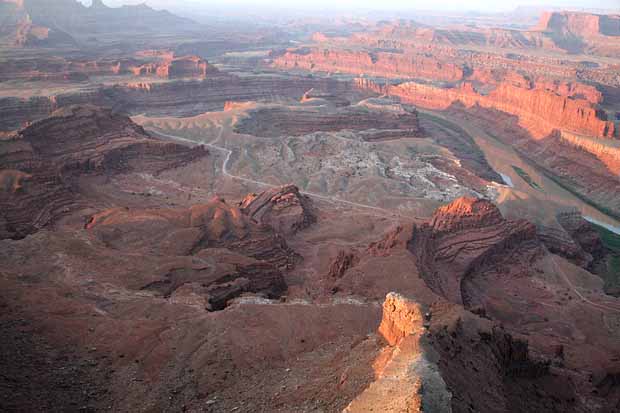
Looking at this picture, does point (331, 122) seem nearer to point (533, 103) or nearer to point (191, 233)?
point (533, 103)

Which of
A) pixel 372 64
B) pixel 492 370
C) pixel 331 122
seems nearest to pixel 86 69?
pixel 331 122

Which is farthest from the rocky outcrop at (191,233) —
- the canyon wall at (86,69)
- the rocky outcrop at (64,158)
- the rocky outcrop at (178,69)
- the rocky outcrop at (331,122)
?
the rocky outcrop at (178,69)

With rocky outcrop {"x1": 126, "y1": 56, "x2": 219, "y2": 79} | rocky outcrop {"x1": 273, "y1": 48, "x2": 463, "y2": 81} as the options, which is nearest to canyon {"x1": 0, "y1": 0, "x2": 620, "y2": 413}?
rocky outcrop {"x1": 126, "y1": 56, "x2": 219, "y2": 79}

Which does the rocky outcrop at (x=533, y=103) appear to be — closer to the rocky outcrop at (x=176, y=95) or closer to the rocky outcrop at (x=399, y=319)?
the rocky outcrop at (x=176, y=95)

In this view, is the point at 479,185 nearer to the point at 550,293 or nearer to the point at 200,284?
the point at 550,293

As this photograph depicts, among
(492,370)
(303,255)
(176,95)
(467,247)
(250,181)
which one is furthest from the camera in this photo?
(176,95)

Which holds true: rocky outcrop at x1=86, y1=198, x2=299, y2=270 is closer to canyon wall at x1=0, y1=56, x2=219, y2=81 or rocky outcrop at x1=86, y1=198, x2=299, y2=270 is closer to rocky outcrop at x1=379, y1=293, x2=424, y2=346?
rocky outcrop at x1=379, y1=293, x2=424, y2=346

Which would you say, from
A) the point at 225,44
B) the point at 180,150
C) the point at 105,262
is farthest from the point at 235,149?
the point at 225,44
